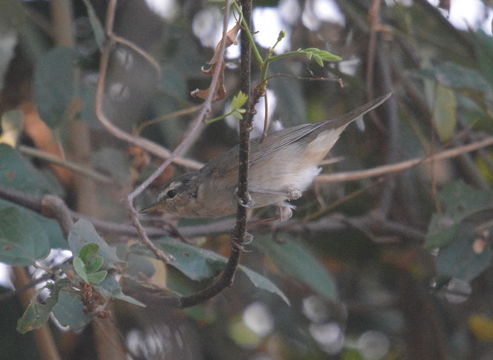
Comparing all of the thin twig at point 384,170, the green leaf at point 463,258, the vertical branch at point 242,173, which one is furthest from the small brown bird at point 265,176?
the vertical branch at point 242,173

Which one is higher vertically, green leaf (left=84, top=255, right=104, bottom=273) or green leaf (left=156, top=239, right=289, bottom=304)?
green leaf (left=156, top=239, right=289, bottom=304)

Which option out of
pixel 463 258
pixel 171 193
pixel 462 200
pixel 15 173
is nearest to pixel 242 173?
pixel 171 193

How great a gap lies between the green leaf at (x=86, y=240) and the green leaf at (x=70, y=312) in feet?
0.70

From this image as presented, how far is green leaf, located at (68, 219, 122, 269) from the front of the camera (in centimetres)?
224

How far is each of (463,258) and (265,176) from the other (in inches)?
38.3

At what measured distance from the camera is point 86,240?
2258mm

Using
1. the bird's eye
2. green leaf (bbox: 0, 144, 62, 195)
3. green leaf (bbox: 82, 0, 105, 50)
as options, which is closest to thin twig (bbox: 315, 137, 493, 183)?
the bird's eye

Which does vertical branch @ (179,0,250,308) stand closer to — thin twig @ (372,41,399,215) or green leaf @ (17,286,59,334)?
green leaf @ (17,286,59,334)

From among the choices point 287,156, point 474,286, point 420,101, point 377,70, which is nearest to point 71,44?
point 287,156

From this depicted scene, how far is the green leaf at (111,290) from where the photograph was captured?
6.92 ft

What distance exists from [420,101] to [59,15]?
84.1 inches

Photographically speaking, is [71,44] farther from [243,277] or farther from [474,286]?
[474,286]

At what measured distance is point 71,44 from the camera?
162 inches

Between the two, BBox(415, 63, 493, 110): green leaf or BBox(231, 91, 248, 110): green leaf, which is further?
BBox(415, 63, 493, 110): green leaf
